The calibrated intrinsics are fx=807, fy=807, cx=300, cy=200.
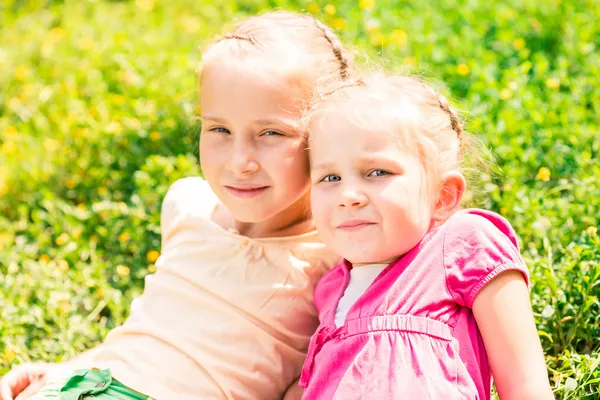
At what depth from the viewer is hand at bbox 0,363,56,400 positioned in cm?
243

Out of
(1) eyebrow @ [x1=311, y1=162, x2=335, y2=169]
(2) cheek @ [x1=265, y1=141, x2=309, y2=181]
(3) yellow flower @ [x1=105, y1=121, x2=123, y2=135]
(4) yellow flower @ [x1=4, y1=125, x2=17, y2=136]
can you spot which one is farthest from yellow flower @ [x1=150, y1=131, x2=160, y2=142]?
(1) eyebrow @ [x1=311, y1=162, x2=335, y2=169]

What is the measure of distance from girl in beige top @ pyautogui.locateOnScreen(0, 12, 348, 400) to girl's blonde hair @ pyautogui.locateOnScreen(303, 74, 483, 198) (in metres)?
0.16

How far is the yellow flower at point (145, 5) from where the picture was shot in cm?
540

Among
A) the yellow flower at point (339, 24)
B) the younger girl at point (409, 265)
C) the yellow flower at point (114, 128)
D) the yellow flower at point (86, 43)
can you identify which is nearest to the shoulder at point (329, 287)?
the younger girl at point (409, 265)

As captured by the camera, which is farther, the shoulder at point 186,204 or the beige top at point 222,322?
the shoulder at point 186,204

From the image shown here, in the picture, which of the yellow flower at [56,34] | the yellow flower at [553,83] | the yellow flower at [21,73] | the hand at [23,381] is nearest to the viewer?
the hand at [23,381]

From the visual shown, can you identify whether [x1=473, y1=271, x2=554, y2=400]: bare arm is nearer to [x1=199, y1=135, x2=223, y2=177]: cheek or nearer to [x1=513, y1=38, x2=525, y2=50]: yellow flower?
[x1=199, y1=135, x2=223, y2=177]: cheek

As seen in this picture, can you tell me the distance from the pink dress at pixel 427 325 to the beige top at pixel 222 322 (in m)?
0.33

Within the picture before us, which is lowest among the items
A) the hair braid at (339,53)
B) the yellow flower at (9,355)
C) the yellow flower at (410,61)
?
the yellow flower at (9,355)

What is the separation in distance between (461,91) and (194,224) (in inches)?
64.7

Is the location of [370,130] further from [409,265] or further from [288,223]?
[288,223]

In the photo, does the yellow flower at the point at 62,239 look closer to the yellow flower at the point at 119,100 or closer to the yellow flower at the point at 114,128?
the yellow flower at the point at 114,128

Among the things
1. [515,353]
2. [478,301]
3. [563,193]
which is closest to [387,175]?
[478,301]

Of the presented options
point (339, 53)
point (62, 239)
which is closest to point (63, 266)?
point (62, 239)
